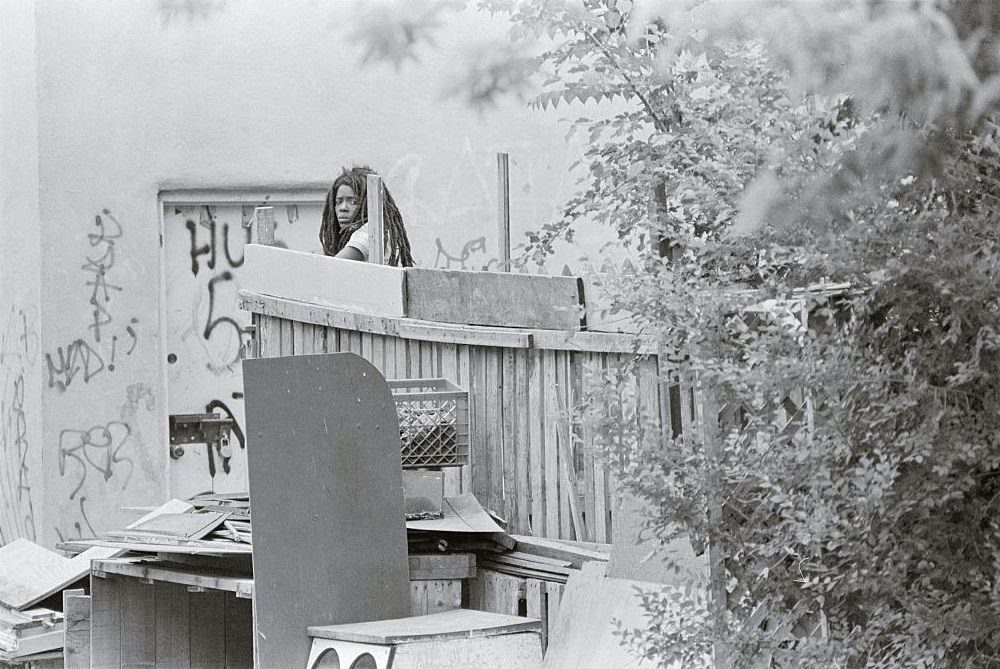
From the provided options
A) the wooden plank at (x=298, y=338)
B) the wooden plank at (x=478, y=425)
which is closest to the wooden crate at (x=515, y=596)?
the wooden plank at (x=478, y=425)

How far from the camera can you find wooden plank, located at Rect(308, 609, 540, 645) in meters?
5.10

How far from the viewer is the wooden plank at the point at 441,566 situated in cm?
604

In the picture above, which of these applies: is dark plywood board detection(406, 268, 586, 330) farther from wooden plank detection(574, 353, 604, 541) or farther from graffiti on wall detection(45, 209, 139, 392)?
graffiti on wall detection(45, 209, 139, 392)

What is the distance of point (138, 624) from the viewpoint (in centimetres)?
665

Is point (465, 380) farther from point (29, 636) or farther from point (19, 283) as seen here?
point (19, 283)

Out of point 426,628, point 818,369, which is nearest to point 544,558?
point 426,628

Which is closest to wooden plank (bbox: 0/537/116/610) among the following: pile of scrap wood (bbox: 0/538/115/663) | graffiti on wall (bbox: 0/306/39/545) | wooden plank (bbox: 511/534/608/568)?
pile of scrap wood (bbox: 0/538/115/663)

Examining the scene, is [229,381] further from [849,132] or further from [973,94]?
[973,94]

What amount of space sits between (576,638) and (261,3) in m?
7.28

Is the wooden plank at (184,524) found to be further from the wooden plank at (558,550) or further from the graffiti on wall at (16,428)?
the graffiti on wall at (16,428)

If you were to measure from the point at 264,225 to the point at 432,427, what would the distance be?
236 cm

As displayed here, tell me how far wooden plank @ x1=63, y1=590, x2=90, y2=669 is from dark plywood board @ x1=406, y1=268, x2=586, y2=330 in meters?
2.14

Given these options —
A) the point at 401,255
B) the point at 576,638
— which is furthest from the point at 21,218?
the point at 576,638

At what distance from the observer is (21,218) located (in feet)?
37.2
